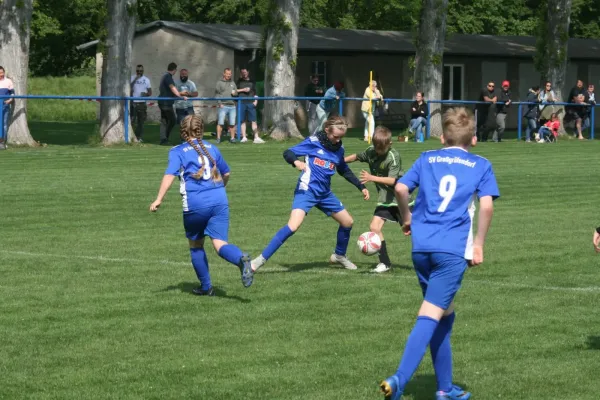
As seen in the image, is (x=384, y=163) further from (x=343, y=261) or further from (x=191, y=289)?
(x=191, y=289)

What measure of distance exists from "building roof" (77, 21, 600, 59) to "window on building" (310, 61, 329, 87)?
2.96 feet

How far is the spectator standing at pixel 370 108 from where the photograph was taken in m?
34.8

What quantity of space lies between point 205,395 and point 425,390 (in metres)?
1.35

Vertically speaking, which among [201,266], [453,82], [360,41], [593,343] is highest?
[360,41]

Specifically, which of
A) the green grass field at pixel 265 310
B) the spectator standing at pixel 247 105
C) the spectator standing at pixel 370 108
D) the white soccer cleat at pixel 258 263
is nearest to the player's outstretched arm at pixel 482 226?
the green grass field at pixel 265 310

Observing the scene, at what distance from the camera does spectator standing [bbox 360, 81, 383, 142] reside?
114 ft

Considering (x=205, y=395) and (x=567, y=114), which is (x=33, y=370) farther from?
(x=567, y=114)

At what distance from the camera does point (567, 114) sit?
42.5 meters

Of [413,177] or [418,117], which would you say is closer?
[413,177]

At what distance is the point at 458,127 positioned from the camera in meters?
7.10

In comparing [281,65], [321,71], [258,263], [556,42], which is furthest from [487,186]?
[321,71]

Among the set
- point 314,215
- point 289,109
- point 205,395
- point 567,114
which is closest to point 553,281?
point 205,395

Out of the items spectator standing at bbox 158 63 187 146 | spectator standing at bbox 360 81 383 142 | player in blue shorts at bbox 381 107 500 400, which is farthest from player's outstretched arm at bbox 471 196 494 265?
spectator standing at bbox 360 81 383 142

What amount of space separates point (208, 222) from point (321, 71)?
37966mm
